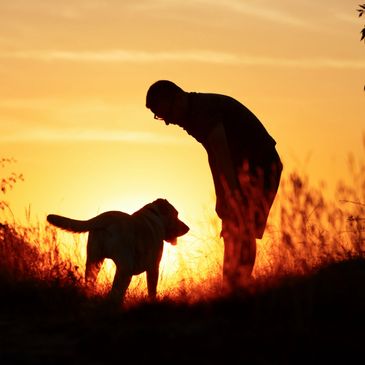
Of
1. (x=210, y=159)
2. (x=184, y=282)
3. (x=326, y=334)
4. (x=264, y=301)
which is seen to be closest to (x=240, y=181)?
(x=210, y=159)

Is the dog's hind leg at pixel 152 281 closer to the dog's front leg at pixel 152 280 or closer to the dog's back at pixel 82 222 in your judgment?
the dog's front leg at pixel 152 280

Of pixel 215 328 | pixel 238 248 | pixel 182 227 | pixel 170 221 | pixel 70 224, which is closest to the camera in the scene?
pixel 215 328

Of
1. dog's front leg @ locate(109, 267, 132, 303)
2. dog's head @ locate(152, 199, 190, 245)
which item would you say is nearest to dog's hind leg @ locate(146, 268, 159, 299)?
dog's front leg @ locate(109, 267, 132, 303)

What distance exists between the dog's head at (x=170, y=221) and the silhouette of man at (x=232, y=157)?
1088 millimetres

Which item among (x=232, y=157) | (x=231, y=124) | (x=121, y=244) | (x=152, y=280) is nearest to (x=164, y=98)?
(x=231, y=124)

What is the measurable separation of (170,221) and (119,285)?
148 cm

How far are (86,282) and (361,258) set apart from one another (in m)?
2.28

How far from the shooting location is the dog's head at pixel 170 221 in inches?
330

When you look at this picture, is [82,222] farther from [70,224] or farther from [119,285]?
[119,285]

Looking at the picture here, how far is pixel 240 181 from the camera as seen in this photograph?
23.4 feet

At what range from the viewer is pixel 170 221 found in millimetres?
8453

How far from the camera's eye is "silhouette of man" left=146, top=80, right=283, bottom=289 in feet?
23.3

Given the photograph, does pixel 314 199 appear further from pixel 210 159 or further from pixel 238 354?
pixel 238 354

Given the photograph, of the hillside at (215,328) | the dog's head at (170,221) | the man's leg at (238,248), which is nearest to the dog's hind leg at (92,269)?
the hillside at (215,328)
